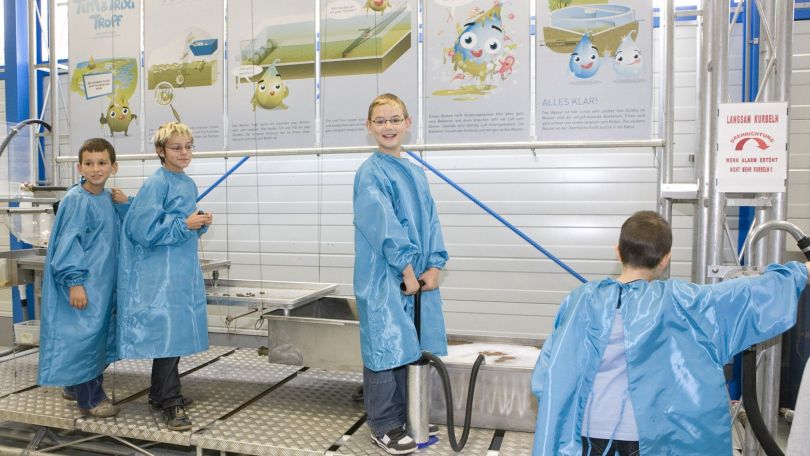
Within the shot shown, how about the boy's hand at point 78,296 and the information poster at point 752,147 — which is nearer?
the information poster at point 752,147

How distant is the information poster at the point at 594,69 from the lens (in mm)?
3621

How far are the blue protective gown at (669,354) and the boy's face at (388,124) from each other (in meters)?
1.24

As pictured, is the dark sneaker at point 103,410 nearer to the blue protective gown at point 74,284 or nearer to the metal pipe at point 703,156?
the blue protective gown at point 74,284

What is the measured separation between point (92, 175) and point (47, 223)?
5.45 feet

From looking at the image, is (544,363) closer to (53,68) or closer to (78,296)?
(78,296)

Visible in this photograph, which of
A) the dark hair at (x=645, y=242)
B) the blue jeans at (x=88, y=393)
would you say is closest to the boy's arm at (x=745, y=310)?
the dark hair at (x=645, y=242)

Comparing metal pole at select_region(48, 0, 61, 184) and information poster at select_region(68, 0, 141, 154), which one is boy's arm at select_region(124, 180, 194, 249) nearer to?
information poster at select_region(68, 0, 141, 154)

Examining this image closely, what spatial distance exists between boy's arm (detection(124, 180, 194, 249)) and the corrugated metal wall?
7.35 ft

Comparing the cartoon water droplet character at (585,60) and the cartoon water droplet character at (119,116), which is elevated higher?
the cartoon water droplet character at (585,60)

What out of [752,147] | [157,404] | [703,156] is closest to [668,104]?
[703,156]

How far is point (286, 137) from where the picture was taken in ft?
14.3

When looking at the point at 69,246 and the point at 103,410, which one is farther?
the point at 103,410

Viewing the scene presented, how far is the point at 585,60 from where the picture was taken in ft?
12.2

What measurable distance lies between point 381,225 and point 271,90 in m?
2.31
